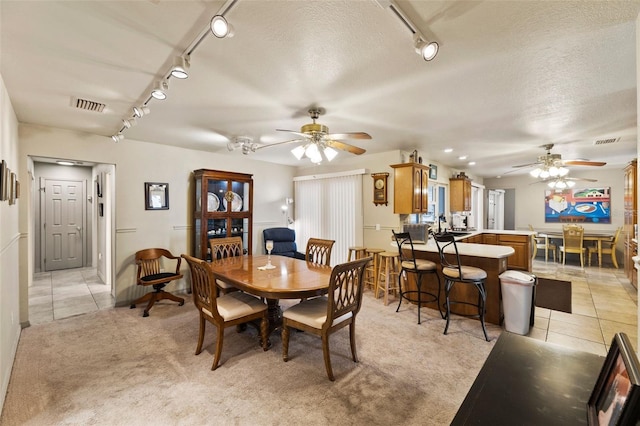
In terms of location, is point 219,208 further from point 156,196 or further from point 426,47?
point 426,47

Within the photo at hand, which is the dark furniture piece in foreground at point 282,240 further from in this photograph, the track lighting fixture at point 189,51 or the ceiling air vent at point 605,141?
the ceiling air vent at point 605,141

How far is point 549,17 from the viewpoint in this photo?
1.55 m

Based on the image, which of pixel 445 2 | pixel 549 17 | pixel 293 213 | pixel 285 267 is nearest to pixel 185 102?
pixel 285 267

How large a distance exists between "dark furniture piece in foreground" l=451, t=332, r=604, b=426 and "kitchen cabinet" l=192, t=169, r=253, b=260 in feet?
13.9

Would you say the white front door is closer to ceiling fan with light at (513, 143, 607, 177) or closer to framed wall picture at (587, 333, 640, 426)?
framed wall picture at (587, 333, 640, 426)

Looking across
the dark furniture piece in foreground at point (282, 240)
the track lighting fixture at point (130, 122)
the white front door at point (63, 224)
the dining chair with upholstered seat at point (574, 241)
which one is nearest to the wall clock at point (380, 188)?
the dark furniture piece in foreground at point (282, 240)

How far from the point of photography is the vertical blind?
5.27 metres

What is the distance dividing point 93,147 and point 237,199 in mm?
2114

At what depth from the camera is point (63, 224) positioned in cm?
611

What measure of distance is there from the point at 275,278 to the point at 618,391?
7.57 ft

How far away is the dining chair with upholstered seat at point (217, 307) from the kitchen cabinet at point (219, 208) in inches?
77.6

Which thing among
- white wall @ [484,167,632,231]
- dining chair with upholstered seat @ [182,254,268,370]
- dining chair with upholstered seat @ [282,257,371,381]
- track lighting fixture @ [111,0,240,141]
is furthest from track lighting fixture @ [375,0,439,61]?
white wall @ [484,167,632,231]

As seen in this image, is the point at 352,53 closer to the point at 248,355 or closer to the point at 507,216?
the point at 248,355

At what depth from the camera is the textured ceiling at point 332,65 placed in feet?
5.00
